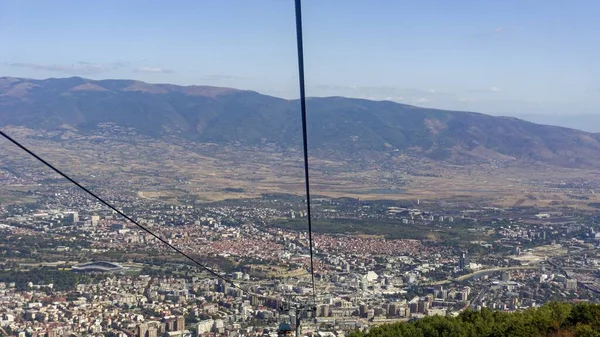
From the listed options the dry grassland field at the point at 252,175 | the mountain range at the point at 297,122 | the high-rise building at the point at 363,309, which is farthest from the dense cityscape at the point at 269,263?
the mountain range at the point at 297,122

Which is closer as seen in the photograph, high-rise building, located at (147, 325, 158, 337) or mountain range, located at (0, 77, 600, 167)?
high-rise building, located at (147, 325, 158, 337)

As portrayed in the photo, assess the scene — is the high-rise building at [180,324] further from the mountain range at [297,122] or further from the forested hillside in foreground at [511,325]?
the mountain range at [297,122]

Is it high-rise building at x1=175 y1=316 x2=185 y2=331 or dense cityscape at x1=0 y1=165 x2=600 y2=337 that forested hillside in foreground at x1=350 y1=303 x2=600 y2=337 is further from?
high-rise building at x1=175 y1=316 x2=185 y2=331

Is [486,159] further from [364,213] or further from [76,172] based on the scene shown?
[76,172]

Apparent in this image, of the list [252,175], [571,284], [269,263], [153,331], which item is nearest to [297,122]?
[252,175]

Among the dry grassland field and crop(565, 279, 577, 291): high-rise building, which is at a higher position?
the dry grassland field

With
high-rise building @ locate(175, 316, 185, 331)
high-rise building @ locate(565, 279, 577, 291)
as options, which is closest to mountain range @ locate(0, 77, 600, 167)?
high-rise building @ locate(565, 279, 577, 291)

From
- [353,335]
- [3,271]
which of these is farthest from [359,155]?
[353,335]
